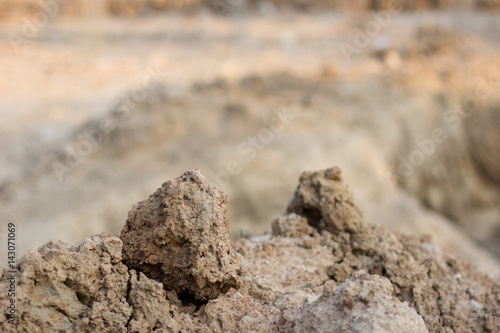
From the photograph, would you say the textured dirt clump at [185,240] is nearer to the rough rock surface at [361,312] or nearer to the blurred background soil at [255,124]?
the rough rock surface at [361,312]

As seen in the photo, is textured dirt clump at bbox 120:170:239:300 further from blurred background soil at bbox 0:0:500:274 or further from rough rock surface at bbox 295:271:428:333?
blurred background soil at bbox 0:0:500:274

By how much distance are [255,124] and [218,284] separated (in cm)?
506

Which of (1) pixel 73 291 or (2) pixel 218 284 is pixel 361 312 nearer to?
(2) pixel 218 284

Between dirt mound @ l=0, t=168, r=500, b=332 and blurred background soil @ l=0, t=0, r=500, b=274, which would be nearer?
dirt mound @ l=0, t=168, r=500, b=332

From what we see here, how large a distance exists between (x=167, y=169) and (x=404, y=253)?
4.09m

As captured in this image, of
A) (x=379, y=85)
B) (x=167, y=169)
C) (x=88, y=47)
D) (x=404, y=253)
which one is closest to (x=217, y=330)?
(x=404, y=253)

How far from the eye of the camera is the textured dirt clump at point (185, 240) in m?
1.70

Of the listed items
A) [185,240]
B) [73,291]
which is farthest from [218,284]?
[73,291]

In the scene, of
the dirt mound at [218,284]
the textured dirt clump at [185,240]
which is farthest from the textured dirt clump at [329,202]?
the textured dirt clump at [185,240]

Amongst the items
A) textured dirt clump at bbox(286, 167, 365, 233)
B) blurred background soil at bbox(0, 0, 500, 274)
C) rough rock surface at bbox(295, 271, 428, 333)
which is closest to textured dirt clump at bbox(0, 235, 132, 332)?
rough rock surface at bbox(295, 271, 428, 333)

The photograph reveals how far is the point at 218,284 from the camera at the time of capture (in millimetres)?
1766

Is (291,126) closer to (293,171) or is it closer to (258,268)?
(293,171)

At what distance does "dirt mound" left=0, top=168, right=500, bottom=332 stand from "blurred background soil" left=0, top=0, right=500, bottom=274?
2233 mm

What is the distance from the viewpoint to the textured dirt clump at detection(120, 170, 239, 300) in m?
1.70
